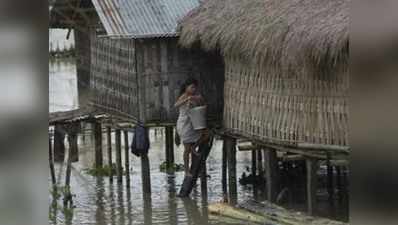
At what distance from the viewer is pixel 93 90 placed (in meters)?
15.1

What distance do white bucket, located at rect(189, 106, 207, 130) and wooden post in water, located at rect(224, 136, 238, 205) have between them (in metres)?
0.51

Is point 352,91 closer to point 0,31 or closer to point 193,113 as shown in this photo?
point 0,31

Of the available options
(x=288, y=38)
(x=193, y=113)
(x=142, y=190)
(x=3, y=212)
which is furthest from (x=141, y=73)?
(x=3, y=212)

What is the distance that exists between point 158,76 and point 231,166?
201 centimetres

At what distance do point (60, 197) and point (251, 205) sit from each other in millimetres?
3700

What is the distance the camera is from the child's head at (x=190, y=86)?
39.9 ft

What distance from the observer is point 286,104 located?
34.0 feet

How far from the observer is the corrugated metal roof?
1256 centimetres

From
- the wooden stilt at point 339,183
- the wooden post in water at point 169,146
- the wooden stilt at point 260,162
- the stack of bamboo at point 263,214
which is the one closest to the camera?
the stack of bamboo at point 263,214

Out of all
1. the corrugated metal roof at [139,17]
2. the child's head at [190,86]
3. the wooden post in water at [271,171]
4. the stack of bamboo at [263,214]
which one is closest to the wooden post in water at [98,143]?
the corrugated metal roof at [139,17]

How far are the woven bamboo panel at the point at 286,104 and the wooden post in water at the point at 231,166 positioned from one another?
44 centimetres

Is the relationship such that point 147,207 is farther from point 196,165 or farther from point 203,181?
point 203,181

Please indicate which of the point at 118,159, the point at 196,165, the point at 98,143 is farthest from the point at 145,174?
the point at 98,143

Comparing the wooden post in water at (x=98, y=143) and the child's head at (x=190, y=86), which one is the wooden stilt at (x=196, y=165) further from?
the wooden post in water at (x=98, y=143)
